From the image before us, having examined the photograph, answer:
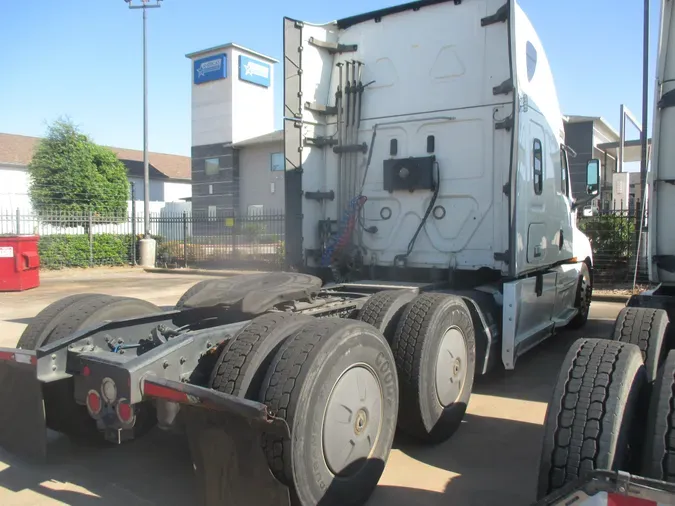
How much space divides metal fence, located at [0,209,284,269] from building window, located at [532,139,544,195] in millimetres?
11911

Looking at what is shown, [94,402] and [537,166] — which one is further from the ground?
[537,166]

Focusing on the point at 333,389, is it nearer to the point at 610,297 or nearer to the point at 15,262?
the point at 610,297

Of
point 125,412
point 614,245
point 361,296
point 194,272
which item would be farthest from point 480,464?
point 194,272

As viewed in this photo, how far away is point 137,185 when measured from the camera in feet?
158

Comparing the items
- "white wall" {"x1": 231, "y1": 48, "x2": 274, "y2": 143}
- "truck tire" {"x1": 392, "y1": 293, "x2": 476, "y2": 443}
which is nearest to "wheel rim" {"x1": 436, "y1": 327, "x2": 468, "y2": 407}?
"truck tire" {"x1": 392, "y1": 293, "x2": 476, "y2": 443}

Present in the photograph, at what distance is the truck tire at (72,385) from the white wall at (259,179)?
101 feet

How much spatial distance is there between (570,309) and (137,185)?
46.2 metres

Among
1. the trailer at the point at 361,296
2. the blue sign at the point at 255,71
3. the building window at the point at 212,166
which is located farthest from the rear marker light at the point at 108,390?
the blue sign at the point at 255,71

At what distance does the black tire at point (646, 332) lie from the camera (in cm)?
364

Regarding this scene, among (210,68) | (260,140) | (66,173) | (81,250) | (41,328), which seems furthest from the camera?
(210,68)

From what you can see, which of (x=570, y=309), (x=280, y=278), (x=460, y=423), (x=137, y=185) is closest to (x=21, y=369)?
(x=280, y=278)

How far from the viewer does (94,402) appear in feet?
9.31

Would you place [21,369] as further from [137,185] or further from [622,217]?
[137,185]

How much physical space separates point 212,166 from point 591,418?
3706 centimetres
